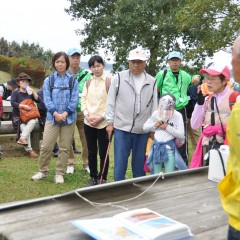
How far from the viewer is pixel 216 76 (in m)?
3.62

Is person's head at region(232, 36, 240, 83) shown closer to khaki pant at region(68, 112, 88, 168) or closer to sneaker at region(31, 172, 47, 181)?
sneaker at region(31, 172, 47, 181)

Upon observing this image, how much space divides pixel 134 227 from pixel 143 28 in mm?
16647

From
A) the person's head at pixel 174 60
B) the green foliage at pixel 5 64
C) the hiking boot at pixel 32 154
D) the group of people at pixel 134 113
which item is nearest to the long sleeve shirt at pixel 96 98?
the group of people at pixel 134 113

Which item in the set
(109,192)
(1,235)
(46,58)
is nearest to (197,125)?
(109,192)

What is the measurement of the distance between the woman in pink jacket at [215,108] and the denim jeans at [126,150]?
0.93 metres

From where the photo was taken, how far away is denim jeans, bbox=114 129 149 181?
459cm

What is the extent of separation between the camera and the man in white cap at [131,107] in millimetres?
4570

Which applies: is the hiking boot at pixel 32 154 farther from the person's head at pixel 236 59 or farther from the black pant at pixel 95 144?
the person's head at pixel 236 59

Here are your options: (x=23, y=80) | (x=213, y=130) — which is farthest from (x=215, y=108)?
(x=23, y=80)

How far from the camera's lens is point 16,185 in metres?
5.47

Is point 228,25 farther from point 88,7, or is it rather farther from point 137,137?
point 88,7

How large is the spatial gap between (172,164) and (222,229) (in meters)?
2.10

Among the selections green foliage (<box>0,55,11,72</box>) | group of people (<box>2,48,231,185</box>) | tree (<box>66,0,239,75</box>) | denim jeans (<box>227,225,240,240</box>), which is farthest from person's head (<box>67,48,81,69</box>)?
green foliage (<box>0,55,11,72</box>)

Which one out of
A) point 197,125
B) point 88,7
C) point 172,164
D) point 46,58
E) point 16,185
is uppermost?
point 88,7
